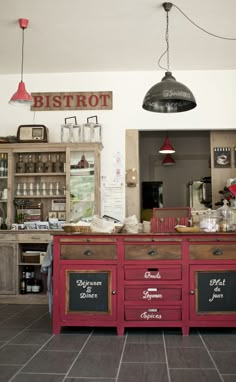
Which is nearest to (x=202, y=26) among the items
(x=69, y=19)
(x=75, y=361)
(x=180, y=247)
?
(x=69, y=19)

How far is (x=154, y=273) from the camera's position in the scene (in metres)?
3.84

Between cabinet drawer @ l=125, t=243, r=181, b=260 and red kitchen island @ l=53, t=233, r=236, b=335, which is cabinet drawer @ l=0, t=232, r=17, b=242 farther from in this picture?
cabinet drawer @ l=125, t=243, r=181, b=260

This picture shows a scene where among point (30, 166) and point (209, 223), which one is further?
point (30, 166)

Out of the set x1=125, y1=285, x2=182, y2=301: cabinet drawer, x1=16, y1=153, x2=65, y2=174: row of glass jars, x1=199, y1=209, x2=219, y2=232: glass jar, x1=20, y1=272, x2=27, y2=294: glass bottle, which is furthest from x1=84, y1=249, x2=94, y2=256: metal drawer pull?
x1=16, y1=153, x2=65, y2=174: row of glass jars

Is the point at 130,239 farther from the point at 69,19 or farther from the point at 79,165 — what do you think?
the point at 69,19

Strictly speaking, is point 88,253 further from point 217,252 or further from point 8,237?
point 8,237

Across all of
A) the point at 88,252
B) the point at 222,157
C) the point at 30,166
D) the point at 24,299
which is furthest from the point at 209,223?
the point at 30,166

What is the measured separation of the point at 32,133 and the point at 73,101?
86cm

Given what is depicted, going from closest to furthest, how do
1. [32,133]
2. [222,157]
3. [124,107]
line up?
[32,133]
[124,107]
[222,157]

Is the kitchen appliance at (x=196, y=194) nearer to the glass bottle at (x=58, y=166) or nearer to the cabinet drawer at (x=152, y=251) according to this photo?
the glass bottle at (x=58, y=166)

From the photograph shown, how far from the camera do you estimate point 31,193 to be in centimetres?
604

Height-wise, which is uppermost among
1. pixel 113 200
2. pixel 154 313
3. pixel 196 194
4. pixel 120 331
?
pixel 196 194

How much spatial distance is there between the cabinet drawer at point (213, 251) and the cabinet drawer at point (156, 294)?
0.37 metres

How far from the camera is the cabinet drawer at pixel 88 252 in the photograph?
3.88 metres
